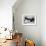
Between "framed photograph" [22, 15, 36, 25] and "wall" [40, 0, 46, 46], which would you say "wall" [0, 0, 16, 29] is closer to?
"framed photograph" [22, 15, 36, 25]

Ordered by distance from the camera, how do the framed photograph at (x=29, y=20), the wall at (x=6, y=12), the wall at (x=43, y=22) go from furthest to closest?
the framed photograph at (x=29, y=20), the wall at (x=43, y=22), the wall at (x=6, y=12)

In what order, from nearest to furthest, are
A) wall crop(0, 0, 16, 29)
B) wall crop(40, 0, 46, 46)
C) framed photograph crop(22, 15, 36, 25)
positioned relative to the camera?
wall crop(0, 0, 16, 29) < wall crop(40, 0, 46, 46) < framed photograph crop(22, 15, 36, 25)

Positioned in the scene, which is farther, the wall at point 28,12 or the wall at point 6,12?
the wall at point 28,12

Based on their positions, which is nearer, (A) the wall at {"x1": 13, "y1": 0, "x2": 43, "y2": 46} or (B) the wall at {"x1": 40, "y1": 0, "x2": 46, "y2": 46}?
(B) the wall at {"x1": 40, "y1": 0, "x2": 46, "y2": 46}

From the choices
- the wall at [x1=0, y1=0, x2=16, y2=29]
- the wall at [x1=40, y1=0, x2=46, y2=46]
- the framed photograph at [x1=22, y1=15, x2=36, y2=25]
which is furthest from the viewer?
the framed photograph at [x1=22, y1=15, x2=36, y2=25]

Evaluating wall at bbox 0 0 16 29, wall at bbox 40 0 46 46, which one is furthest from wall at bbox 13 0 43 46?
wall at bbox 0 0 16 29

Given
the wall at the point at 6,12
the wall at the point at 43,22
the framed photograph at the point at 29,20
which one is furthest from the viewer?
the framed photograph at the point at 29,20

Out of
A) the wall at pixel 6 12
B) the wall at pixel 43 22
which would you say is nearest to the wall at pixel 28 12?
the wall at pixel 43 22

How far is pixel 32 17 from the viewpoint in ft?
16.2

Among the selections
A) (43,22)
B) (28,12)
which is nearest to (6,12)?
(28,12)

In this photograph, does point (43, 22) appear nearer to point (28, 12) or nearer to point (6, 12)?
point (28, 12)

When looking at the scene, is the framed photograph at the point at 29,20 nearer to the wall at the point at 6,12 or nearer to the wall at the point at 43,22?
the wall at the point at 43,22

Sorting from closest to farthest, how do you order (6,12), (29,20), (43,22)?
(6,12) < (43,22) < (29,20)

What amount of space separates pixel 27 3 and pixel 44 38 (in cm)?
165
